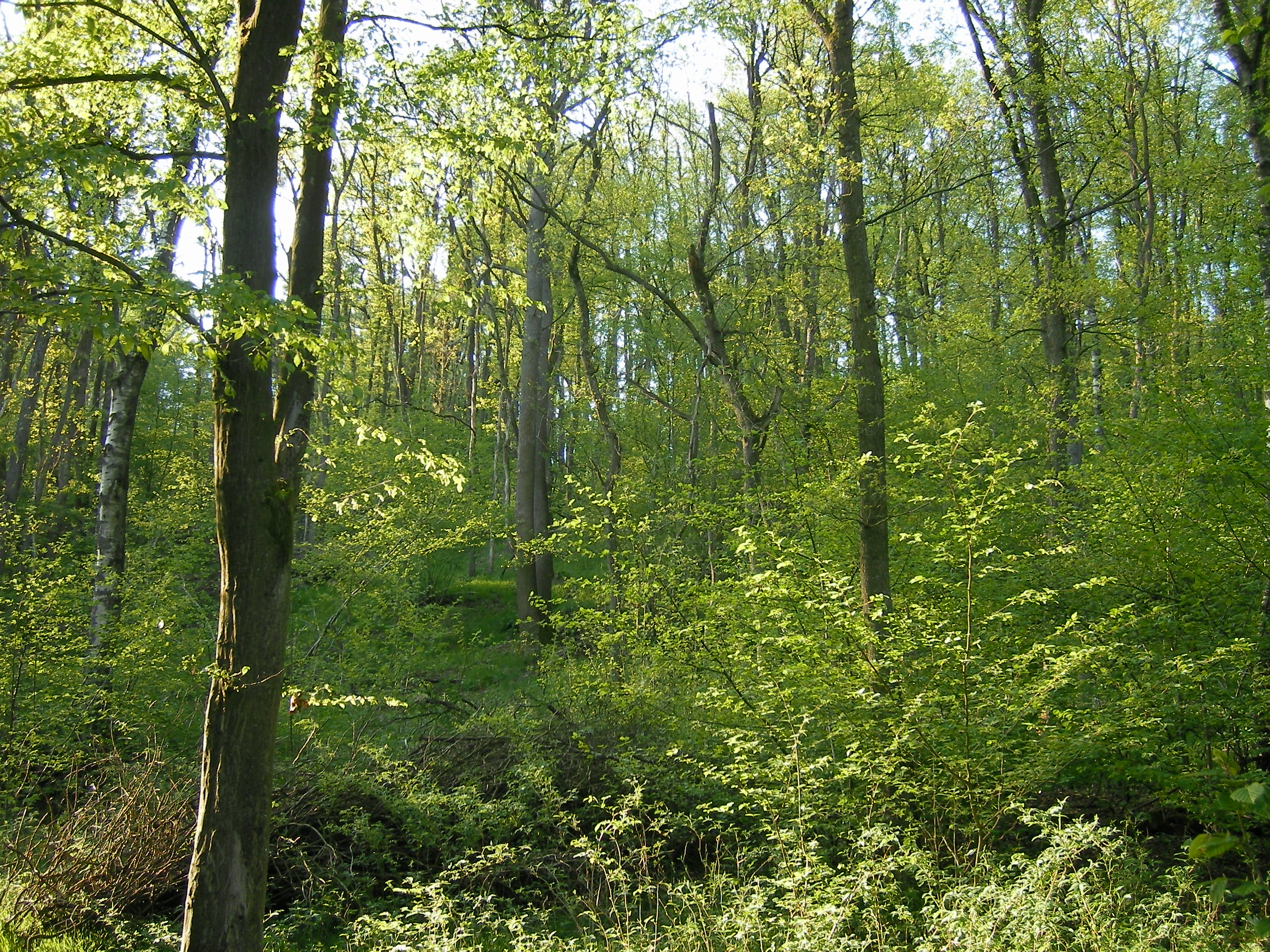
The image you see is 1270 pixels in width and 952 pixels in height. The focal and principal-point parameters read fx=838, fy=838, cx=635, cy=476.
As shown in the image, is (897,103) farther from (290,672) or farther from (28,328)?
(28,328)

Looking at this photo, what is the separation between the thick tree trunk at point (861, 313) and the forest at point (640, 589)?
0.17 feet

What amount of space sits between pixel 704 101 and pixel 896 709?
13.8 metres

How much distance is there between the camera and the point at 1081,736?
18.2 ft

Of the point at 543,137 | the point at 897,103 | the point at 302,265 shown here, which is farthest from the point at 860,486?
the point at 897,103

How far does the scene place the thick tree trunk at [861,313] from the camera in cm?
742

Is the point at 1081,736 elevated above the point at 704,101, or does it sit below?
below

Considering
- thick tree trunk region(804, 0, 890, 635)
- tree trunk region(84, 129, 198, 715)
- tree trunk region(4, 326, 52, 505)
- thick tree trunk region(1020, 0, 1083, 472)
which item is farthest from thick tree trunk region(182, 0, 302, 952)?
tree trunk region(4, 326, 52, 505)

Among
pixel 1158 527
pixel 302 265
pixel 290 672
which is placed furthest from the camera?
pixel 290 672

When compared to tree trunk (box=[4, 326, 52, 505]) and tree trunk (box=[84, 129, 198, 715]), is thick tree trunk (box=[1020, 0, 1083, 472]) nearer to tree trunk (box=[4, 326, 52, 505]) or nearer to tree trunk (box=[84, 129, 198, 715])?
tree trunk (box=[84, 129, 198, 715])

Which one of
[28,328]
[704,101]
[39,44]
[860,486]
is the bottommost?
[860,486]

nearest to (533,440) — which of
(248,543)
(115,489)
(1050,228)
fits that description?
(115,489)

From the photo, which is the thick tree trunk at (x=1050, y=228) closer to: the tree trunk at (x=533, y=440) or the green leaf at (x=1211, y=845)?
the tree trunk at (x=533, y=440)

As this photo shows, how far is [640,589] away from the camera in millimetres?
7910

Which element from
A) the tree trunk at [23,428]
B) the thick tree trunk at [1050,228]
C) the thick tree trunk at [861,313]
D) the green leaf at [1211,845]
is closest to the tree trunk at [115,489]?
the thick tree trunk at [861,313]
